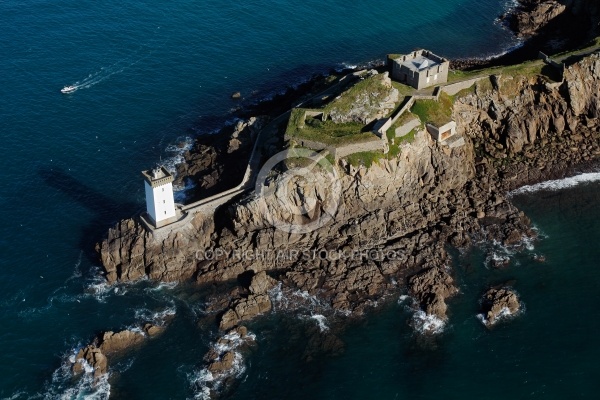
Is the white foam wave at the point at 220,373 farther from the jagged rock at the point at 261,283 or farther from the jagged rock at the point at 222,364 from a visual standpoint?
the jagged rock at the point at 261,283

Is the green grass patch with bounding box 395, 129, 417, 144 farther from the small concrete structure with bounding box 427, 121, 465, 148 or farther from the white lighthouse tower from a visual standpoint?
the white lighthouse tower

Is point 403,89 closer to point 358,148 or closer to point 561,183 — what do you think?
point 358,148

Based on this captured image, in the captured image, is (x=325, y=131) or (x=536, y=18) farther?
(x=536, y=18)

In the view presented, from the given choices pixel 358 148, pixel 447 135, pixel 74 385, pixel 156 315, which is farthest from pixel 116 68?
pixel 74 385

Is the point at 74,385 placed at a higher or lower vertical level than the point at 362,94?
lower

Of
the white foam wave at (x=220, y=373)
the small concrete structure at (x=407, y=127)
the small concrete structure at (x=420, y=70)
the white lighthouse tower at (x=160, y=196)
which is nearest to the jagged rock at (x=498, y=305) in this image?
the small concrete structure at (x=407, y=127)

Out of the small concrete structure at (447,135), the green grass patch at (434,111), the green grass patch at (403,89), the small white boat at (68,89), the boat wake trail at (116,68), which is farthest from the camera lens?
the boat wake trail at (116,68)
